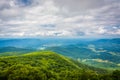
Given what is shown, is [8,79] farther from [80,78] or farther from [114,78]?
[114,78]

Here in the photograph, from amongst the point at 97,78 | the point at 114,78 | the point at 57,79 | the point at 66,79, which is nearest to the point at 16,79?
the point at 57,79

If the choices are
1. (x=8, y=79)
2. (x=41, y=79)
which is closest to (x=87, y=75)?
(x=41, y=79)

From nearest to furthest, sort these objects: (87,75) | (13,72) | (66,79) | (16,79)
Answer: (16,79) < (13,72) < (87,75) < (66,79)

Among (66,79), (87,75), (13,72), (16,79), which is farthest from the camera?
(66,79)

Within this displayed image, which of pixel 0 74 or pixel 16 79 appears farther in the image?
pixel 0 74

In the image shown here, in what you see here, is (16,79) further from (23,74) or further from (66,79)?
(66,79)

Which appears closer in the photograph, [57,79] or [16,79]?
[16,79]

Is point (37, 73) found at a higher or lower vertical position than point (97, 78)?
higher

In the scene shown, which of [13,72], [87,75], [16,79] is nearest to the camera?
[16,79]

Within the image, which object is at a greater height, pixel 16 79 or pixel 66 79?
pixel 16 79

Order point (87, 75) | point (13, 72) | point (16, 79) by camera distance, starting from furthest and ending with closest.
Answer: point (87, 75) < point (13, 72) < point (16, 79)
